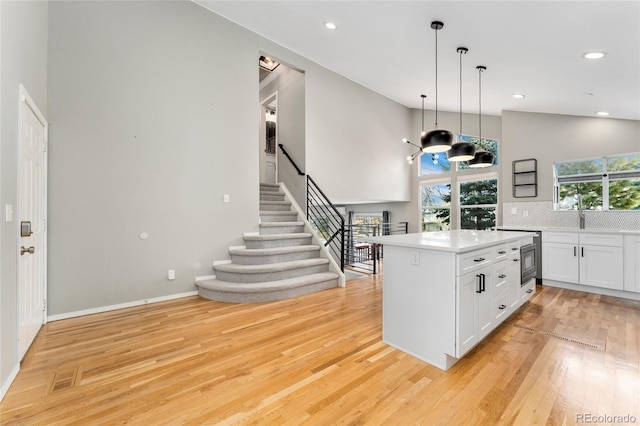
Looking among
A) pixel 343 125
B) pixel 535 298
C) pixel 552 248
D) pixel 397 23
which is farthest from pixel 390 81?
pixel 535 298

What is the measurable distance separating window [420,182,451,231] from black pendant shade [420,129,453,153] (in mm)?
4889

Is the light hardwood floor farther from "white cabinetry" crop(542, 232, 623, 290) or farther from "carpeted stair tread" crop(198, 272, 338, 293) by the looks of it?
"white cabinetry" crop(542, 232, 623, 290)

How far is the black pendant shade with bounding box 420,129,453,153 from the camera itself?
2.74 metres

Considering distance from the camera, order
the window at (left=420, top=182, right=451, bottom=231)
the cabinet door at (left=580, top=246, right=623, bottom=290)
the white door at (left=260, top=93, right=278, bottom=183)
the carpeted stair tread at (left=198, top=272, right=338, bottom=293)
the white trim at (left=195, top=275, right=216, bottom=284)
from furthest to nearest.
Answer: the window at (left=420, top=182, right=451, bottom=231) → the white door at (left=260, top=93, right=278, bottom=183) → the white trim at (left=195, top=275, right=216, bottom=284) → the cabinet door at (left=580, top=246, right=623, bottom=290) → the carpeted stair tread at (left=198, top=272, right=338, bottom=293)

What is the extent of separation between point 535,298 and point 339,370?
3.33 meters

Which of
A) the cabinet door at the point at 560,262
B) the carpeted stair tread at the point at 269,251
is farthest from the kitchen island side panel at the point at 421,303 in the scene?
the cabinet door at the point at 560,262

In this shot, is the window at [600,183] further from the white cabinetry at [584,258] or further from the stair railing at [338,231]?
the stair railing at [338,231]

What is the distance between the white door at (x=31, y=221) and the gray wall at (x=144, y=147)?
0.17m

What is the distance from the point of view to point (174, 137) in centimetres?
396

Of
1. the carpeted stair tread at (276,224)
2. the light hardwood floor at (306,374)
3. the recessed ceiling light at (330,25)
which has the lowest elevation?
the light hardwood floor at (306,374)

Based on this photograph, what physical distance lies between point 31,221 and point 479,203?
24.6ft

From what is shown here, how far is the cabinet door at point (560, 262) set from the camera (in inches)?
169

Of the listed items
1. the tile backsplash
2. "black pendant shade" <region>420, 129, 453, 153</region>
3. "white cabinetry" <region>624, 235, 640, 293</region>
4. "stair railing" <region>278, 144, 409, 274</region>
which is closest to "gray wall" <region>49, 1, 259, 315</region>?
"stair railing" <region>278, 144, 409, 274</region>

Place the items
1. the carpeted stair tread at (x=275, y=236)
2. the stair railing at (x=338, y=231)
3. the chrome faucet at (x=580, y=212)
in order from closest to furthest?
the carpeted stair tread at (x=275, y=236) → the chrome faucet at (x=580, y=212) → the stair railing at (x=338, y=231)
